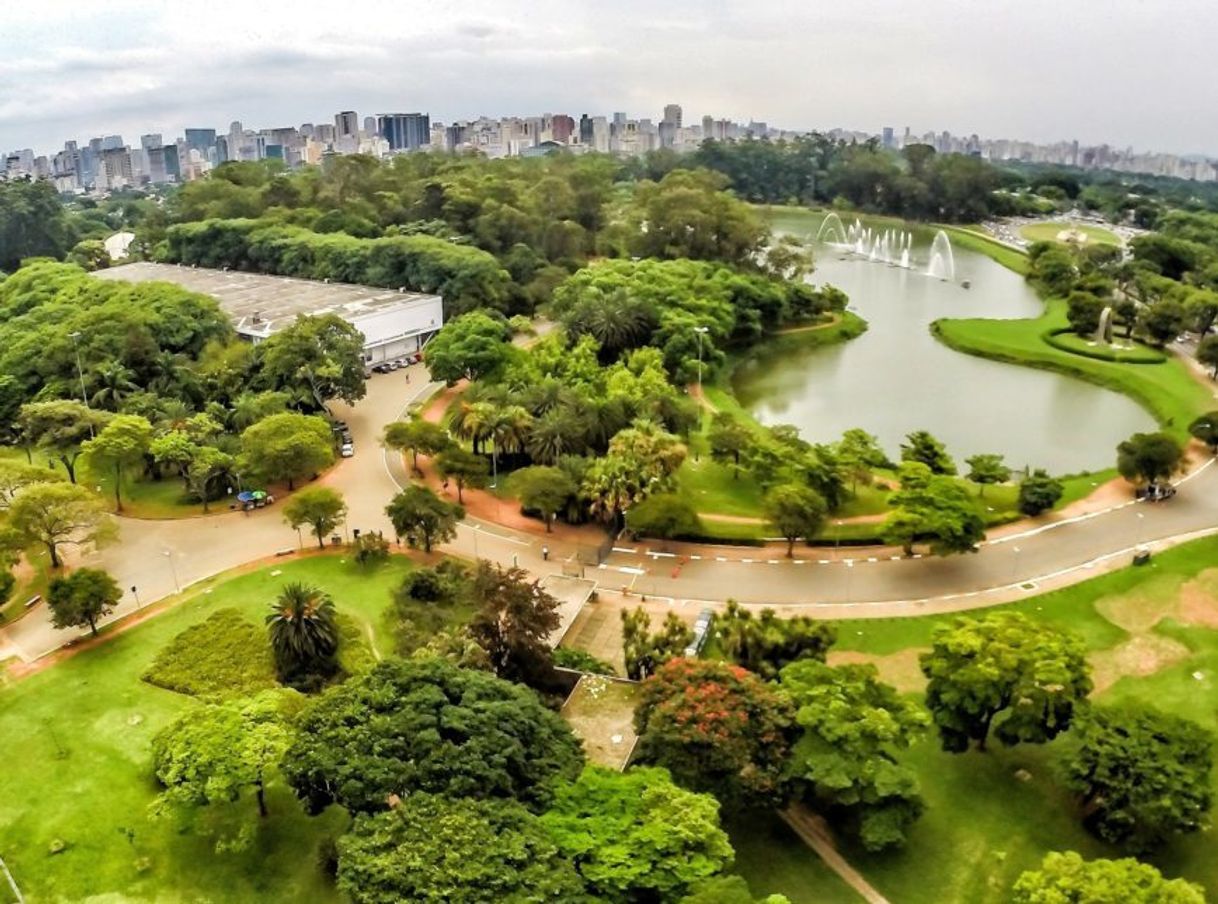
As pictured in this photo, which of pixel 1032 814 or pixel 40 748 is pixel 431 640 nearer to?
pixel 40 748

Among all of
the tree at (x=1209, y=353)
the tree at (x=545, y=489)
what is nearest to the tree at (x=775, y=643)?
the tree at (x=545, y=489)

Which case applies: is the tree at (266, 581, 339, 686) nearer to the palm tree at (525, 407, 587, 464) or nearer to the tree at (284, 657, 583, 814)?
the tree at (284, 657, 583, 814)

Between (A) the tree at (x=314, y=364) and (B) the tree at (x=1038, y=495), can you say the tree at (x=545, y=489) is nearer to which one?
(A) the tree at (x=314, y=364)

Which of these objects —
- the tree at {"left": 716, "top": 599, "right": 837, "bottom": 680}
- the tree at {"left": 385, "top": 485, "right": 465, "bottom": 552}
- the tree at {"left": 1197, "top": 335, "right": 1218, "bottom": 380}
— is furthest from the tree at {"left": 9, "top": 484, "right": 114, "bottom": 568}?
the tree at {"left": 1197, "top": 335, "right": 1218, "bottom": 380}

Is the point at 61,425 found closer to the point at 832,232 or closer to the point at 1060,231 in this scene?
the point at 832,232

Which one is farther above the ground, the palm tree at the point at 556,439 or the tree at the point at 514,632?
the palm tree at the point at 556,439

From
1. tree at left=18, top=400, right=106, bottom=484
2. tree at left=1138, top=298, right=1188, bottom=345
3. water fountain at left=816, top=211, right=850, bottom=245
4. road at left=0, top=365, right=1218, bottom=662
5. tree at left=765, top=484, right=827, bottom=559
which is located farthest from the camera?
water fountain at left=816, top=211, right=850, bottom=245

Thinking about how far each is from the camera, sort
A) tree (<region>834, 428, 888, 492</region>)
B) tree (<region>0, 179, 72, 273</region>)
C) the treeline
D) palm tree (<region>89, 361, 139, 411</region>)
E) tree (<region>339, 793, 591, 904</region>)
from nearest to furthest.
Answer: tree (<region>339, 793, 591, 904</region>) → tree (<region>834, 428, 888, 492</region>) → palm tree (<region>89, 361, 139, 411</region>) → the treeline → tree (<region>0, 179, 72, 273</region>)
